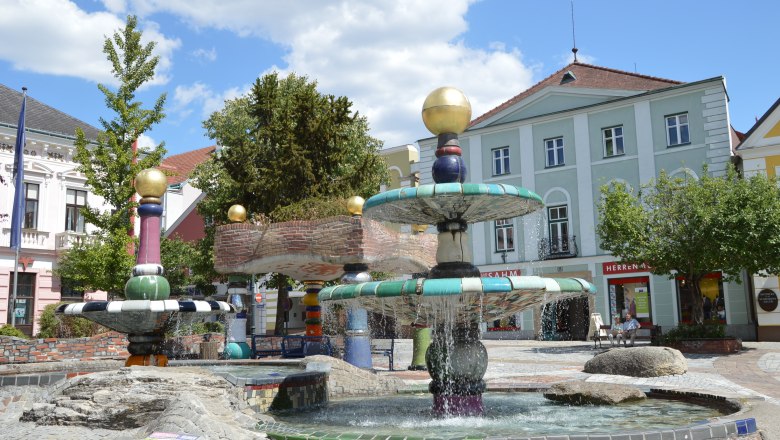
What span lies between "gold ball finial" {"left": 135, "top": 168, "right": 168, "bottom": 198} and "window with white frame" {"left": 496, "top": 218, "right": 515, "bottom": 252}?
2427 centimetres

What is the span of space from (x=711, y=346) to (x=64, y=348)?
1663 cm

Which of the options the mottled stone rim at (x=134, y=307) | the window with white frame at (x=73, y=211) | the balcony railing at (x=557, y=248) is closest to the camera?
the mottled stone rim at (x=134, y=307)

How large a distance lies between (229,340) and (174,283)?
585 inches

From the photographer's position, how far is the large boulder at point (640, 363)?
1274cm

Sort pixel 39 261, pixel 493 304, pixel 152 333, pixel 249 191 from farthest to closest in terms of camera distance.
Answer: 1. pixel 39 261
2. pixel 249 191
3. pixel 152 333
4. pixel 493 304

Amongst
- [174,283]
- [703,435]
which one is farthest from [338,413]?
[174,283]

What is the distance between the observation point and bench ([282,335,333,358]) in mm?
14898

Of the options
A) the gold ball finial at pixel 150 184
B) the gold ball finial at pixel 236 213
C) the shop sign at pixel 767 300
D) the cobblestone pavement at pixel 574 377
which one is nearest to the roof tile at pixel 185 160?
the cobblestone pavement at pixel 574 377

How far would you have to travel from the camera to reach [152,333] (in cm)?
877

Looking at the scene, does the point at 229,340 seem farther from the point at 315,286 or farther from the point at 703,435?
the point at 703,435

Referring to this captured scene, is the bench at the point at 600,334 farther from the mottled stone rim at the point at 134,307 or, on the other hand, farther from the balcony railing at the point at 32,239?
the balcony railing at the point at 32,239

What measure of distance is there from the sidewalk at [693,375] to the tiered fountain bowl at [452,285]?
1.91 m

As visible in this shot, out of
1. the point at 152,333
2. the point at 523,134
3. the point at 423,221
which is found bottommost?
the point at 152,333

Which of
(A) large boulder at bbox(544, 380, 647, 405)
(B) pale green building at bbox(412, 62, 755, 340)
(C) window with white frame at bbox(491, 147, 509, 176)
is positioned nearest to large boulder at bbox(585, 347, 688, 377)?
(A) large boulder at bbox(544, 380, 647, 405)
